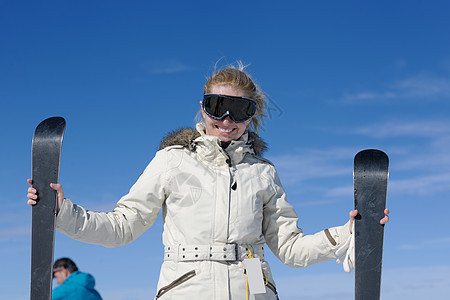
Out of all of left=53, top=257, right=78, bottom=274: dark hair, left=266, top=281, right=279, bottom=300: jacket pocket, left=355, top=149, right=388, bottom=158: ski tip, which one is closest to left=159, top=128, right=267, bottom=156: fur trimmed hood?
left=355, top=149, right=388, bottom=158: ski tip

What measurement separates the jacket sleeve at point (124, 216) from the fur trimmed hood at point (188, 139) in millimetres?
140

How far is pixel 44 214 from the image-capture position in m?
3.03

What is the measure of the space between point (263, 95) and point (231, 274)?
49.2 inches

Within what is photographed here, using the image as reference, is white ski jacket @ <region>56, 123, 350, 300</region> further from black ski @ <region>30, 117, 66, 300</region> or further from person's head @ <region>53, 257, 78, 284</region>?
person's head @ <region>53, 257, 78, 284</region>

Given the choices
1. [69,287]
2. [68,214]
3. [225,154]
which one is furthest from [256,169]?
[69,287]

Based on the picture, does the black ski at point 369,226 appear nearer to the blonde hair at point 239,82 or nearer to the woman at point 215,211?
the woman at point 215,211

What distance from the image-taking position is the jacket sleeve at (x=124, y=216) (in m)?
3.03

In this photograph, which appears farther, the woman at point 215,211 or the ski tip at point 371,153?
the ski tip at point 371,153

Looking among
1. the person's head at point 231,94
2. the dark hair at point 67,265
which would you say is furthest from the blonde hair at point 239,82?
the dark hair at point 67,265

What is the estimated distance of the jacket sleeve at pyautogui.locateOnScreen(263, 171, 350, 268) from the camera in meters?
3.25

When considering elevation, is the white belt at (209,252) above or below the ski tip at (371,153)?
below

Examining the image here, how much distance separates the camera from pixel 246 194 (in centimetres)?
315

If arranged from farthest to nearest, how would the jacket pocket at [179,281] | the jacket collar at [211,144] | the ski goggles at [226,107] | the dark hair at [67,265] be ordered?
the dark hair at [67,265]
the ski goggles at [226,107]
the jacket collar at [211,144]
the jacket pocket at [179,281]

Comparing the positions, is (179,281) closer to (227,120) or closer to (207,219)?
(207,219)
